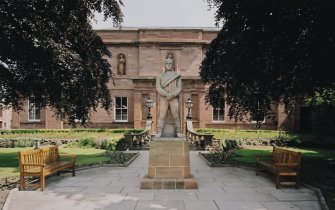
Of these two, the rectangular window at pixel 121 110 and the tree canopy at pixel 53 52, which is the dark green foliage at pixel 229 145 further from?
the rectangular window at pixel 121 110

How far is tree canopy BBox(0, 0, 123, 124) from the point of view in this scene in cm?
1121

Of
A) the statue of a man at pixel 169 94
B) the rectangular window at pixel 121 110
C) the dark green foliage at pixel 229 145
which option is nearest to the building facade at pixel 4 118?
the rectangular window at pixel 121 110

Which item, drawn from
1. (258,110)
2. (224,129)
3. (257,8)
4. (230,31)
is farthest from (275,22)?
(224,129)

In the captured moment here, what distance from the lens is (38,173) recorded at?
835 centimetres

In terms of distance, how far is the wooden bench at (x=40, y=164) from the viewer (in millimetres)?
8328

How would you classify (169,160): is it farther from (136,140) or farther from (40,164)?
(136,140)

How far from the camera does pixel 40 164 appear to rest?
27.4ft

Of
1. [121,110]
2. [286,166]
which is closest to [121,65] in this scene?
[121,110]

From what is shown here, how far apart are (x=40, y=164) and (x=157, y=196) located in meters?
3.25

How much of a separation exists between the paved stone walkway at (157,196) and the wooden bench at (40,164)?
388mm

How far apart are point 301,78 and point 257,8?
11.4ft

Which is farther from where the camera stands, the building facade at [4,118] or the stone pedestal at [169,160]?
the building facade at [4,118]

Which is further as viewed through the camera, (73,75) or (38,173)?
(73,75)

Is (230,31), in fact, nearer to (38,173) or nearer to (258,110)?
(258,110)
